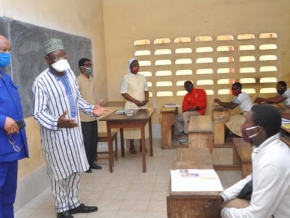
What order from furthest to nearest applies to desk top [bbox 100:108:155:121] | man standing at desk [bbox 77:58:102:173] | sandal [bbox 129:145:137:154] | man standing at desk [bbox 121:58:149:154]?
sandal [bbox 129:145:137:154]
man standing at desk [bbox 121:58:149:154]
man standing at desk [bbox 77:58:102:173]
desk top [bbox 100:108:155:121]

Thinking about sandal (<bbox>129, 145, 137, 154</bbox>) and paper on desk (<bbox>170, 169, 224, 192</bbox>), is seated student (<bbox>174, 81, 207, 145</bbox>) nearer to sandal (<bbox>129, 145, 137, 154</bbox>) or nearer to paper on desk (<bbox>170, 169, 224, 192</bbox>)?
sandal (<bbox>129, 145, 137, 154</bbox>)

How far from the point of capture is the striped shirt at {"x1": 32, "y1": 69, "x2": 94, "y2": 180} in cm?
296

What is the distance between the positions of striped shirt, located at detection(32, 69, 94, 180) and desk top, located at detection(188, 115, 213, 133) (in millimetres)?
1672

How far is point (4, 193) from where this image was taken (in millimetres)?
2607

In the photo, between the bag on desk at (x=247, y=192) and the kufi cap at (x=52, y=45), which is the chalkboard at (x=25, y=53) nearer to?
the kufi cap at (x=52, y=45)

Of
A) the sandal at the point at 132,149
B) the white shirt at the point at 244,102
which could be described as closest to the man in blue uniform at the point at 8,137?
the sandal at the point at 132,149

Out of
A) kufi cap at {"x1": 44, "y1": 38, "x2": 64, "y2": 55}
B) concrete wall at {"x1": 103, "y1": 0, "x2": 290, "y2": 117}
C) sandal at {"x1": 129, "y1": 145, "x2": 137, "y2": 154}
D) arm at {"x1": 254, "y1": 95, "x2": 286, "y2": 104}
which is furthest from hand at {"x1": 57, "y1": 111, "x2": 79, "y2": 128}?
arm at {"x1": 254, "y1": 95, "x2": 286, "y2": 104}

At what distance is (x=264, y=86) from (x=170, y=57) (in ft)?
6.54

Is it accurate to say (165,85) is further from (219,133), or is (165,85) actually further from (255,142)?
(255,142)

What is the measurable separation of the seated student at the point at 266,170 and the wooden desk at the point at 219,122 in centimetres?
437

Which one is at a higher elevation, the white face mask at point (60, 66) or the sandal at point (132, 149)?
the white face mask at point (60, 66)

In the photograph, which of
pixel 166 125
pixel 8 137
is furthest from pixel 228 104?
pixel 8 137

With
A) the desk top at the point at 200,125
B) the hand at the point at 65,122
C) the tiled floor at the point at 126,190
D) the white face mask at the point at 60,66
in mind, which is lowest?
the tiled floor at the point at 126,190

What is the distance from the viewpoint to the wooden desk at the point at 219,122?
6.11 meters
